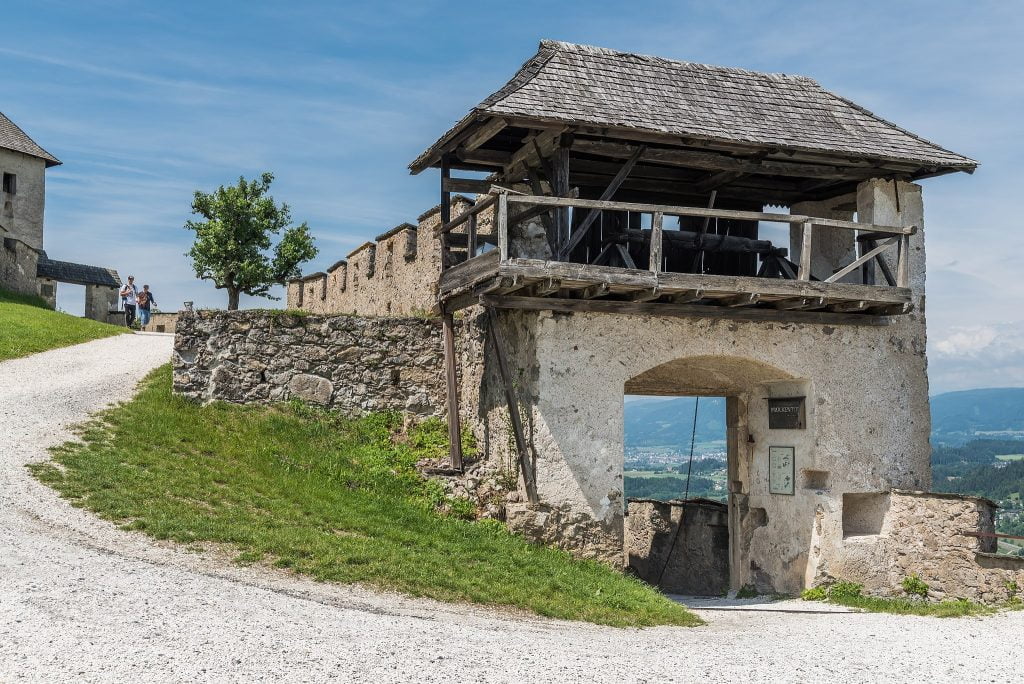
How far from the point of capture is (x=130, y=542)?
11109 millimetres

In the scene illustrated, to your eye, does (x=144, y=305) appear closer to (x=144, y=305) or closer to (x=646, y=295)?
(x=144, y=305)

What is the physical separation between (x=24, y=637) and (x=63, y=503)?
4660 mm

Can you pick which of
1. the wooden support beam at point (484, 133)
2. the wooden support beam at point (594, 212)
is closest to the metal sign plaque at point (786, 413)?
the wooden support beam at point (594, 212)

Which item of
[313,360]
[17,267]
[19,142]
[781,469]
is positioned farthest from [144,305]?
[781,469]

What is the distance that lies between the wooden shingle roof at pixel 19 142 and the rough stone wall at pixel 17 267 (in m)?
4.71

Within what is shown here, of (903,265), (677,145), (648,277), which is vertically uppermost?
(677,145)

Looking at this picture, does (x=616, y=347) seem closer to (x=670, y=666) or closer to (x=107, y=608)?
(x=670, y=666)

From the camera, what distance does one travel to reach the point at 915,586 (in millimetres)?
14531

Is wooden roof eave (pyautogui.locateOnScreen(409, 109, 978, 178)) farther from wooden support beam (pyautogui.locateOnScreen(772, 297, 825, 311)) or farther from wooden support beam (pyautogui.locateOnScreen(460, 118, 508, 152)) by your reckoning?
wooden support beam (pyautogui.locateOnScreen(772, 297, 825, 311))

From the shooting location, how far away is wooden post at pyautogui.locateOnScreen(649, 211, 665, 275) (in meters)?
13.7

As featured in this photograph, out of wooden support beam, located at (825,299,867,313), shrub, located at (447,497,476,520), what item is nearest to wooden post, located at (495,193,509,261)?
shrub, located at (447,497,476,520)

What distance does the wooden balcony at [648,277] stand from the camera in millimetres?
13367

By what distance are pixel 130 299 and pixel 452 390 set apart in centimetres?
2097

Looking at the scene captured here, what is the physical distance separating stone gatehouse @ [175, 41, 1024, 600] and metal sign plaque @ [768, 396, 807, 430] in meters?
0.04
